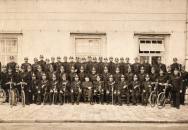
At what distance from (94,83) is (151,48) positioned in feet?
12.9

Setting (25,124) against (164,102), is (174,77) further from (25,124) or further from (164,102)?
(25,124)

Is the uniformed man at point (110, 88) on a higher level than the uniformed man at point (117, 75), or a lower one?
lower

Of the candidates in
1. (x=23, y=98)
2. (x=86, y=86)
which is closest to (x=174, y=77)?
(x=86, y=86)

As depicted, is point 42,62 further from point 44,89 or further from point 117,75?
point 117,75

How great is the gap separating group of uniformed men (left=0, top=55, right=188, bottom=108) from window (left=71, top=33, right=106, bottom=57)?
2.05 metres

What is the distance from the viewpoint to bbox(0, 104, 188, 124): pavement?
12.6 meters

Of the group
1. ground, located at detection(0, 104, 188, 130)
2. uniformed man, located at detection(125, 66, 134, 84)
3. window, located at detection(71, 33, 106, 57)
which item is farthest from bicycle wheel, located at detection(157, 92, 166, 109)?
window, located at detection(71, 33, 106, 57)

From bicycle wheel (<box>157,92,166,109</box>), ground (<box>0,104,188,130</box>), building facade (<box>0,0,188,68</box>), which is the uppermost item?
building facade (<box>0,0,188,68</box>)

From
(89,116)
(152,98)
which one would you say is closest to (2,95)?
(89,116)

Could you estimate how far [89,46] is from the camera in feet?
63.1

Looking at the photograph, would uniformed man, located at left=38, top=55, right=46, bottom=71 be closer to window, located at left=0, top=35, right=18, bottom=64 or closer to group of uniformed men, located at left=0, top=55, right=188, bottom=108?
group of uniformed men, located at left=0, top=55, right=188, bottom=108

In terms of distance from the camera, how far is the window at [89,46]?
19.2 meters

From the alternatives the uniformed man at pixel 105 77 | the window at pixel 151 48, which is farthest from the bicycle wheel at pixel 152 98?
the window at pixel 151 48

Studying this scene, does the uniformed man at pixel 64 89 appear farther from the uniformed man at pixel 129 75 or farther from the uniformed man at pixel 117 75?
the uniformed man at pixel 129 75
